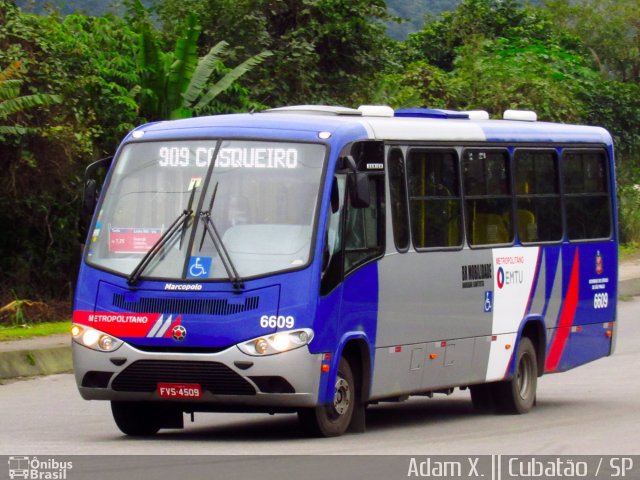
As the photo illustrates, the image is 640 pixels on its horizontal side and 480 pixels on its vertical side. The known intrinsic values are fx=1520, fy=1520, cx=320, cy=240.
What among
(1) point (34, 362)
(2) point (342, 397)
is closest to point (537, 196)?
(2) point (342, 397)

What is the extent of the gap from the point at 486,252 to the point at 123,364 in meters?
4.04

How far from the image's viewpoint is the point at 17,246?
22.1 meters

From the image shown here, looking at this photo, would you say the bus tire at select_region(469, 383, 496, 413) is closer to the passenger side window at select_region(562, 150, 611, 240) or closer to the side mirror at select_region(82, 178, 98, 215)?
the passenger side window at select_region(562, 150, 611, 240)

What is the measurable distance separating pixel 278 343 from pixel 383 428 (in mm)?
2148

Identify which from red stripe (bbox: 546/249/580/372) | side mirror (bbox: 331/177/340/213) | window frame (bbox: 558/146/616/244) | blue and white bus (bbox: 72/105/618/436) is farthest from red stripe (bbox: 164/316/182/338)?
window frame (bbox: 558/146/616/244)

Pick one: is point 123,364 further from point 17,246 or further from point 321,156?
point 17,246

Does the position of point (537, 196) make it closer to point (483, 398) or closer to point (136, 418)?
point (483, 398)

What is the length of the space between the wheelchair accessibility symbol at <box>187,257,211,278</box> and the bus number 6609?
1.98 feet

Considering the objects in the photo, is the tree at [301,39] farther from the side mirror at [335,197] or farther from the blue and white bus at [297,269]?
the side mirror at [335,197]

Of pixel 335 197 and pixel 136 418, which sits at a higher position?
pixel 335 197

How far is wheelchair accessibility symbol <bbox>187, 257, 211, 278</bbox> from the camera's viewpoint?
442 inches

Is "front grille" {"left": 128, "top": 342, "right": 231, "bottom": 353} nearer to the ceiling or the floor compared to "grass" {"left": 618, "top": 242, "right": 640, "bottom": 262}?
nearer to the ceiling
